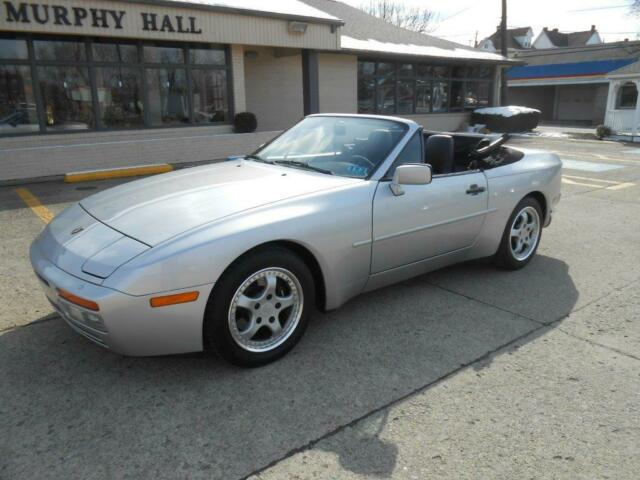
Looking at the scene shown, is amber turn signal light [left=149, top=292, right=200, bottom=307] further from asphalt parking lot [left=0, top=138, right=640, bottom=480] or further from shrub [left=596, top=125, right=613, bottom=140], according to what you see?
shrub [left=596, top=125, right=613, bottom=140]

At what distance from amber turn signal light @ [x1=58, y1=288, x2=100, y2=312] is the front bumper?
2 cm

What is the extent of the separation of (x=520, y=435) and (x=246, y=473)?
1329 millimetres

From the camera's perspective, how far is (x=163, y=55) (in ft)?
42.3

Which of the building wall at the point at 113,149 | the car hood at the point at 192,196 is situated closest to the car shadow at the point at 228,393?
the car hood at the point at 192,196

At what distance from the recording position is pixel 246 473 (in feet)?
7.38

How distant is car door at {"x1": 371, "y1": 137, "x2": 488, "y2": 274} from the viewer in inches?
141

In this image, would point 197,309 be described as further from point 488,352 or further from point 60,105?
point 60,105

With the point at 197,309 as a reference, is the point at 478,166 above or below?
above

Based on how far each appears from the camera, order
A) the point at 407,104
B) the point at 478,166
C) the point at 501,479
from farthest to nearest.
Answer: the point at 407,104, the point at 478,166, the point at 501,479

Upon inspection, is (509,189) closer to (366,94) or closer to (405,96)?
(366,94)

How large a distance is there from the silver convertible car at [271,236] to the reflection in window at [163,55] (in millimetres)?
9493

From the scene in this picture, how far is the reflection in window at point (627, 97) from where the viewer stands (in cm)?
2995

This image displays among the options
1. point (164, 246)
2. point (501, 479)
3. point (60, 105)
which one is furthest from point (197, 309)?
point (60, 105)

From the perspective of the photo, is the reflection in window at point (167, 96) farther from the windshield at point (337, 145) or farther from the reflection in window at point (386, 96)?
the windshield at point (337, 145)
